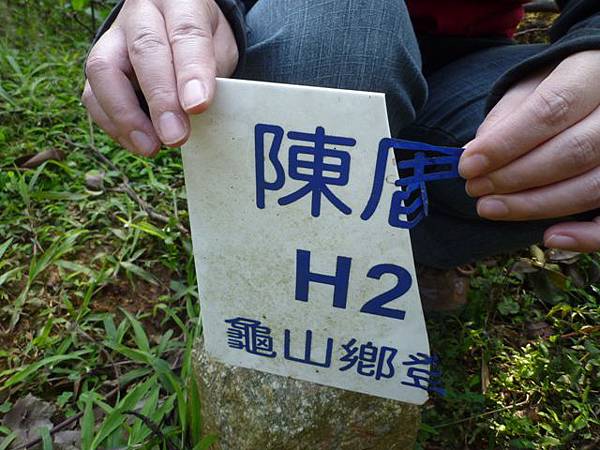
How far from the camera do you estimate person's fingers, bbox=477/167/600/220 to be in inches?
24.6

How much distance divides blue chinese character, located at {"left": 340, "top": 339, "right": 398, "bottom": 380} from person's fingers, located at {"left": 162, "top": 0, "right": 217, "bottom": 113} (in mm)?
429

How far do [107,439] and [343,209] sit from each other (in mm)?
692

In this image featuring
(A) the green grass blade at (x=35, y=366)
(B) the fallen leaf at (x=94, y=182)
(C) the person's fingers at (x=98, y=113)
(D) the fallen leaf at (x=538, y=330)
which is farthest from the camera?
(B) the fallen leaf at (x=94, y=182)

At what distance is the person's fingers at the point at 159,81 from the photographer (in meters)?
0.60

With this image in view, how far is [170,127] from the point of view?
0.61m

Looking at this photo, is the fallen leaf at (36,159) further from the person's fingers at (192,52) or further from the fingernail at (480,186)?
the fingernail at (480,186)

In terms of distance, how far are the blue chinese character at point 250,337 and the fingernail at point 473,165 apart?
1.29 ft

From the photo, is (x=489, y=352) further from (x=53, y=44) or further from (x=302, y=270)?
(x=53, y=44)

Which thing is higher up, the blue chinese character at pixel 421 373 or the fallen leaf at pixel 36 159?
the blue chinese character at pixel 421 373

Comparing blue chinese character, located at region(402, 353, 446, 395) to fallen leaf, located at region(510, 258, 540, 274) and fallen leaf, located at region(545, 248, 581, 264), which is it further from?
fallen leaf, located at region(545, 248, 581, 264)

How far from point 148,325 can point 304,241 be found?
724 mm

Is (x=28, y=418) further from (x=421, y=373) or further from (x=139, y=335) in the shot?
(x=421, y=373)

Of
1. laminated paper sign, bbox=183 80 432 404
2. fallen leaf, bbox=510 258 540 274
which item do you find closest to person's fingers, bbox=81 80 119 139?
laminated paper sign, bbox=183 80 432 404

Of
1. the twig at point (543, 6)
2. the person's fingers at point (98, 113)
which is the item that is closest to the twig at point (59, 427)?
the person's fingers at point (98, 113)
